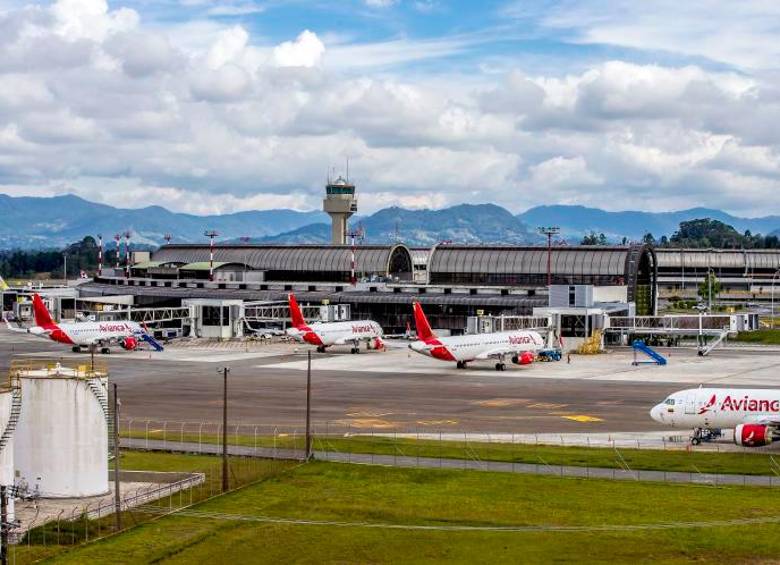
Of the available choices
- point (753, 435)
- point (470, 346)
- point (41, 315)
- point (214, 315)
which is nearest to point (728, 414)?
point (753, 435)

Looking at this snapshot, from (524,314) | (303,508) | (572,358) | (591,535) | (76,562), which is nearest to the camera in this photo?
(76,562)

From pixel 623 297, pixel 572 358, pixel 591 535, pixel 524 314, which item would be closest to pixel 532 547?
pixel 591 535

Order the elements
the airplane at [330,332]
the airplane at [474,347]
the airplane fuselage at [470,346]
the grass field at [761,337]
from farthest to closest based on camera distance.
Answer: the grass field at [761,337] < the airplane at [330,332] < the airplane at [474,347] < the airplane fuselage at [470,346]

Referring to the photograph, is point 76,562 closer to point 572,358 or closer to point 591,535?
point 591,535

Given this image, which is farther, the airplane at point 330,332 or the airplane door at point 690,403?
the airplane at point 330,332

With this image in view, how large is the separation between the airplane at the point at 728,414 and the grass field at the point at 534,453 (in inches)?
59.0

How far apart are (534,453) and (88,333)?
3922 inches

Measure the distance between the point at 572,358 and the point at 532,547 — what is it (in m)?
102

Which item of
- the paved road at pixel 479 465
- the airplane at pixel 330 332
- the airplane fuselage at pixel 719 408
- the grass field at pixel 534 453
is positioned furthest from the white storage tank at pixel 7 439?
the airplane at pixel 330 332

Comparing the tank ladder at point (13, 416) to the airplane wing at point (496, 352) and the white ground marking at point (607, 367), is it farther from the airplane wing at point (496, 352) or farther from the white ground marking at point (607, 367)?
the airplane wing at point (496, 352)

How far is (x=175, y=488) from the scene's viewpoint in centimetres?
6888

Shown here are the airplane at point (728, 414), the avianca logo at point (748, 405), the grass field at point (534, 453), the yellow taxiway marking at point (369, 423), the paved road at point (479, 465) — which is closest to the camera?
the paved road at point (479, 465)

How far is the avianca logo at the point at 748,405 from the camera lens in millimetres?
79875

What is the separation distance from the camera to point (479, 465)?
7575 cm
